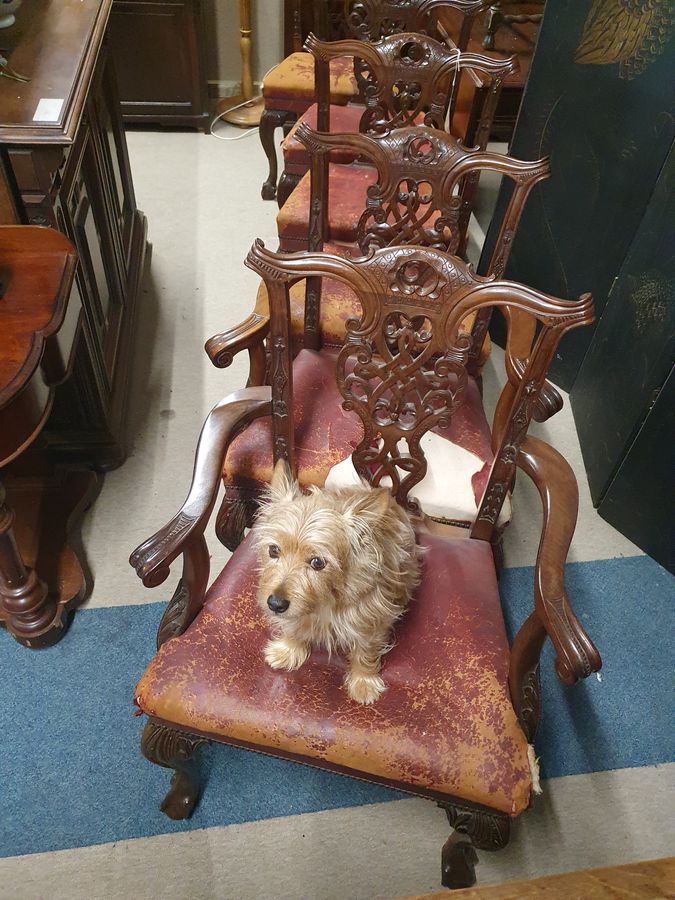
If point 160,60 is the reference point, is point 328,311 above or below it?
above

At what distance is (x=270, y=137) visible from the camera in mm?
3314

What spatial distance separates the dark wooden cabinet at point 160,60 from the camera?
133 inches

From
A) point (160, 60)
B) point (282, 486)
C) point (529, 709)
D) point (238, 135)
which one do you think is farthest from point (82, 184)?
point (238, 135)

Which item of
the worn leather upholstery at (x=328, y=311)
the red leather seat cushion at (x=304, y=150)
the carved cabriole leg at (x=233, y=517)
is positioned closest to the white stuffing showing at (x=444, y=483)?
the carved cabriole leg at (x=233, y=517)

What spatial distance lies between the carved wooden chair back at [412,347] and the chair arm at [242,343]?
160 mm

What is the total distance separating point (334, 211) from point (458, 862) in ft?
6.41

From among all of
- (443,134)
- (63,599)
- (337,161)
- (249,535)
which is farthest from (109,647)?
(337,161)

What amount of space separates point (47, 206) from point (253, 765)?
1.45 metres

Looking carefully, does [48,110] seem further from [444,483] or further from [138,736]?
[138,736]

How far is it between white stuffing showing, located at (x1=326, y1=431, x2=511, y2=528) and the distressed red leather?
0.26 meters

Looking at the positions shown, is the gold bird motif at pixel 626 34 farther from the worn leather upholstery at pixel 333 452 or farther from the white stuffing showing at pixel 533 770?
the white stuffing showing at pixel 533 770

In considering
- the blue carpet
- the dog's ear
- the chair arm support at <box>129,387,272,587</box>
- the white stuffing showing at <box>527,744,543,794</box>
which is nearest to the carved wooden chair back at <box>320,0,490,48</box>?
the chair arm support at <box>129,387,272,587</box>

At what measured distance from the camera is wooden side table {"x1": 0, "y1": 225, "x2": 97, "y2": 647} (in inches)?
47.0

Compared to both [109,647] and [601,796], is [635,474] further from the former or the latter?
[109,647]
